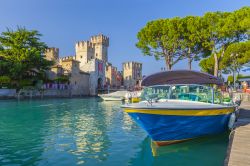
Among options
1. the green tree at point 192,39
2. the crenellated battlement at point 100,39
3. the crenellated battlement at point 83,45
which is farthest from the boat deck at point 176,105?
the crenellated battlement at point 100,39

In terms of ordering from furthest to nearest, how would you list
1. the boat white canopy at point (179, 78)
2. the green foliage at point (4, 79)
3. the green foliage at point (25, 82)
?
the green foliage at point (25, 82) < the green foliage at point (4, 79) < the boat white canopy at point (179, 78)

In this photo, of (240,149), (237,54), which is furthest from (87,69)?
(240,149)

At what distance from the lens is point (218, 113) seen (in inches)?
385

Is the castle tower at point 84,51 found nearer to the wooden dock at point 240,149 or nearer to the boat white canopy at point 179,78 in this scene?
the boat white canopy at point 179,78

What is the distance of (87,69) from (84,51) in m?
14.7

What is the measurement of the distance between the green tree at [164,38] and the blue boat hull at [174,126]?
83.6 feet

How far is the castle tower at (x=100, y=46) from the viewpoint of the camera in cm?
8975

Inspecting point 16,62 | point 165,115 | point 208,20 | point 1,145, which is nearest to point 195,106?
point 165,115

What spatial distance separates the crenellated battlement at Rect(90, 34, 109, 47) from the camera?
8980 centimetres

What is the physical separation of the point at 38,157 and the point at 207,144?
6.15 m

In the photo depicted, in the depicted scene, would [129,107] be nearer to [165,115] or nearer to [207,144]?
[165,115]

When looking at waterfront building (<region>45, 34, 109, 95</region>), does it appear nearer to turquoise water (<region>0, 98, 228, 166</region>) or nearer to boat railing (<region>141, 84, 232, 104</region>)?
turquoise water (<region>0, 98, 228, 166</region>)

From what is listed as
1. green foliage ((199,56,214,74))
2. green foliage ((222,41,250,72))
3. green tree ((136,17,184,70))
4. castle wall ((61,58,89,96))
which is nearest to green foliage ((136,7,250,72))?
green tree ((136,17,184,70))

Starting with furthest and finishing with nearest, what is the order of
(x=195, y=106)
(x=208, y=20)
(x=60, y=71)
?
(x=60, y=71) → (x=208, y=20) → (x=195, y=106)
